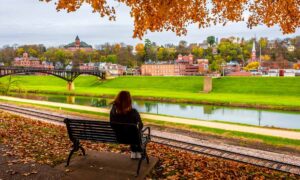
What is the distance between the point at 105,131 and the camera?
22.9 ft

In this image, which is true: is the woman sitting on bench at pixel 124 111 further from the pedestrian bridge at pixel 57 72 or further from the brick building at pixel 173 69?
the brick building at pixel 173 69

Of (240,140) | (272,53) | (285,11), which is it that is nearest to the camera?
(285,11)

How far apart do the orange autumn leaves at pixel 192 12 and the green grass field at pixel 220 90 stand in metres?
23.4

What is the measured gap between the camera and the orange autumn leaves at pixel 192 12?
9000mm

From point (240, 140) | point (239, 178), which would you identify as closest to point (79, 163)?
point (239, 178)

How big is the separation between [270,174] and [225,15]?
5604mm

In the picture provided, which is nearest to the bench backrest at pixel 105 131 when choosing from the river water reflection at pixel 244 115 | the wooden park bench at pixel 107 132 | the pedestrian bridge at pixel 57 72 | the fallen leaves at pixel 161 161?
the wooden park bench at pixel 107 132

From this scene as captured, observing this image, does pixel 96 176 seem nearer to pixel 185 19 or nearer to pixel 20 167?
pixel 20 167

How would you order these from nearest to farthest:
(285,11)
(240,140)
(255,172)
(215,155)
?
(255,172), (285,11), (215,155), (240,140)

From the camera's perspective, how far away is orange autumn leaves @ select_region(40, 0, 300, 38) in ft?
29.5

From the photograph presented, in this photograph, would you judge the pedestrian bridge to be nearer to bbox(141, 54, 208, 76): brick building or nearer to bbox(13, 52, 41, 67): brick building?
bbox(141, 54, 208, 76): brick building

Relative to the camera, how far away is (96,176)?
6398 mm

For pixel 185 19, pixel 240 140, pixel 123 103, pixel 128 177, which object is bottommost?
pixel 240 140

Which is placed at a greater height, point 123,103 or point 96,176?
point 123,103
